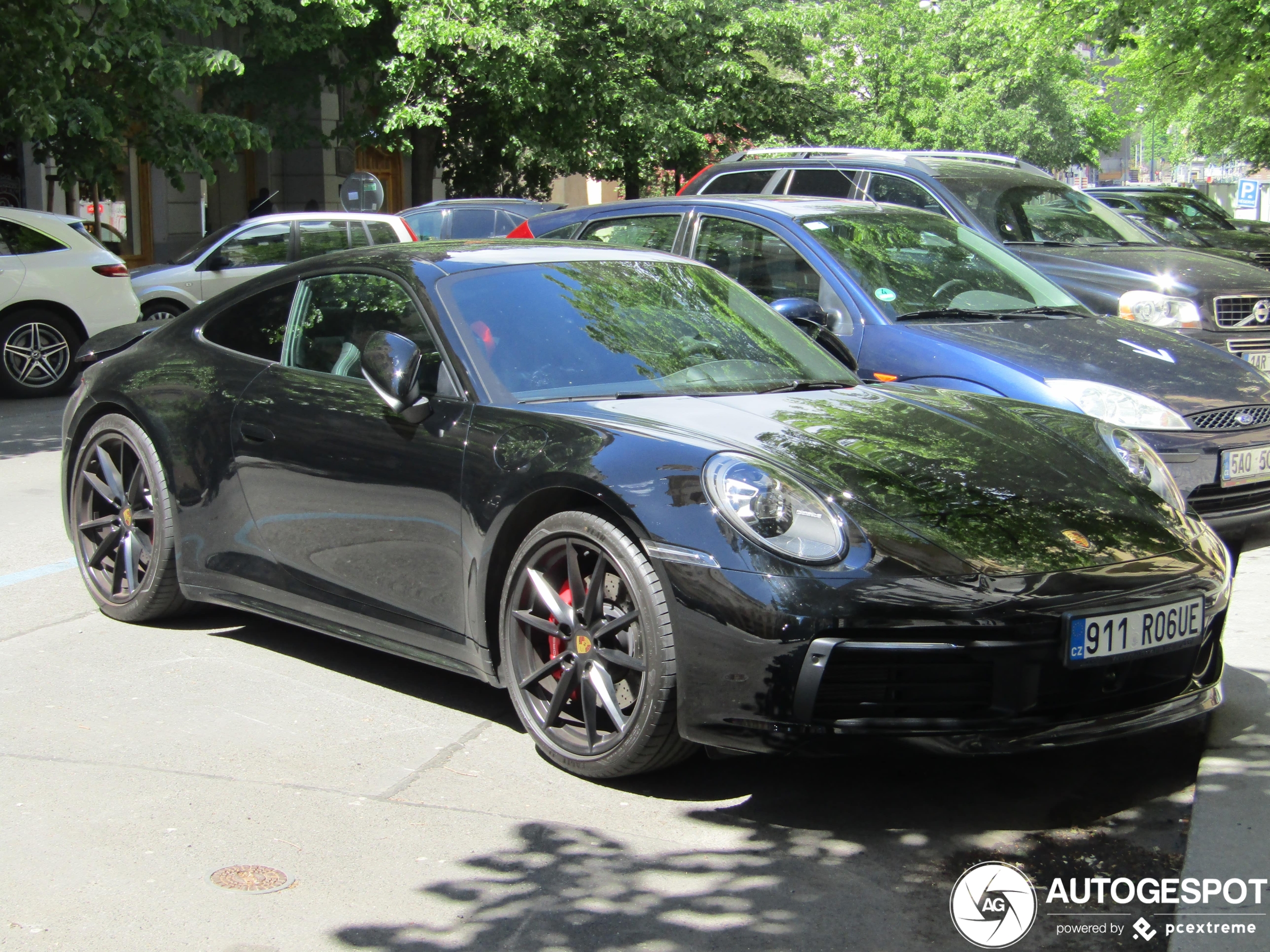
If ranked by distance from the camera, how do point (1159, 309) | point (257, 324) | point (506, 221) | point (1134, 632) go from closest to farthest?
point (1134, 632), point (257, 324), point (1159, 309), point (506, 221)

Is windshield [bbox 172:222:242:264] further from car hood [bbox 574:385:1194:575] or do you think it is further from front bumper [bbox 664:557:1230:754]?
front bumper [bbox 664:557:1230:754]

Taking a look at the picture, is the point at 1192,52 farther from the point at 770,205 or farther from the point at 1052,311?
the point at 770,205

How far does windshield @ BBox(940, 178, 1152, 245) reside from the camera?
33.0 feet

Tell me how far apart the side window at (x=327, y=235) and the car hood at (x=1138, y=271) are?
29.1ft

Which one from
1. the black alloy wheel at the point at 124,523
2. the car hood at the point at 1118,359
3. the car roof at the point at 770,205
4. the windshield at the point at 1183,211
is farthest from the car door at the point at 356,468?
the windshield at the point at 1183,211

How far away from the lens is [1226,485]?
661 cm

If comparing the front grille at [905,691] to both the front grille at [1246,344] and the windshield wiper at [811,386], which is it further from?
the front grille at [1246,344]

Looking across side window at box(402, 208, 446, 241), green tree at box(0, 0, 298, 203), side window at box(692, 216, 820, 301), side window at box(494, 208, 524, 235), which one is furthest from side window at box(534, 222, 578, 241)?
side window at box(402, 208, 446, 241)

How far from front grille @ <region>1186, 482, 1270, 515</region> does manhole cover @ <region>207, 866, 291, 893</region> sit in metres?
4.48

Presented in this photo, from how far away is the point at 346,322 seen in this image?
5129 mm

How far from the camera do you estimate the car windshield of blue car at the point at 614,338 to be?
462 cm

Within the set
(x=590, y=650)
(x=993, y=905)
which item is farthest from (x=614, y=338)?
(x=993, y=905)

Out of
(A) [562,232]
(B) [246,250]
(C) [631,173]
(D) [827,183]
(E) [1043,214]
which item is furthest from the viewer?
(C) [631,173]

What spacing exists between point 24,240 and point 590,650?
11.1 meters
